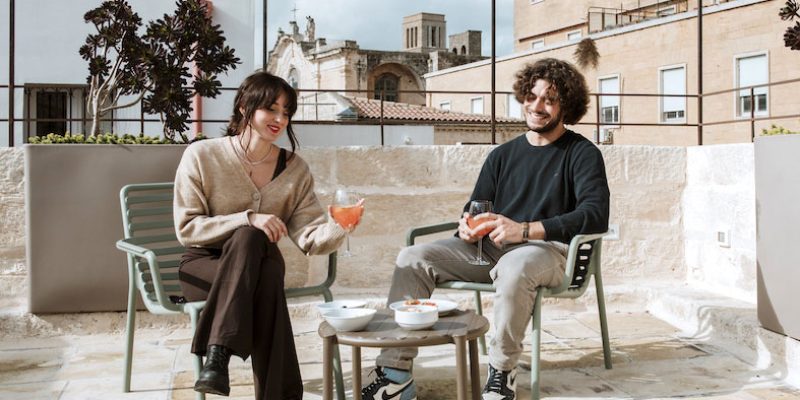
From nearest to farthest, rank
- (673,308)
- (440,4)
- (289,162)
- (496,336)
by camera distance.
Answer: (496,336), (289,162), (673,308), (440,4)

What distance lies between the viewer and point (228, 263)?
7.75 ft

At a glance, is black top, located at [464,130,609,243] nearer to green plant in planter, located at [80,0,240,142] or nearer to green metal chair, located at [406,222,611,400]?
green metal chair, located at [406,222,611,400]

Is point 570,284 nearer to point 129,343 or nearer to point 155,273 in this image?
point 155,273

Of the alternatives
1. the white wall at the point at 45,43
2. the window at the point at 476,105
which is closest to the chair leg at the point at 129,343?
the white wall at the point at 45,43

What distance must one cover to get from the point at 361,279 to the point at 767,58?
63.6 ft

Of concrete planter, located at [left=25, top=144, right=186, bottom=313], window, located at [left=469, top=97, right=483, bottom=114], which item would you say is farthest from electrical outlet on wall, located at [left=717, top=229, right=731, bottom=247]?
window, located at [left=469, top=97, right=483, bottom=114]

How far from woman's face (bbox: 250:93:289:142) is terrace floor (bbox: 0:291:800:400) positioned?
915 millimetres

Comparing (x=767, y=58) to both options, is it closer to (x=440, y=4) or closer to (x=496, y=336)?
(x=496, y=336)

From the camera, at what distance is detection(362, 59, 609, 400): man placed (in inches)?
100.0

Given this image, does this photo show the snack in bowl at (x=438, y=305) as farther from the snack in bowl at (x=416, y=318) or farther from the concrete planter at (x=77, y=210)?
the concrete planter at (x=77, y=210)

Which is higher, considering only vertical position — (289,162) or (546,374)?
(289,162)

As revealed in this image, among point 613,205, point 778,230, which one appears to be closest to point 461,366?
point 778,230

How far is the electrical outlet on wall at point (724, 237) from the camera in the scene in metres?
3.88

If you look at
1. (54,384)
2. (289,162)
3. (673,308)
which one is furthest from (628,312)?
(54,384)
